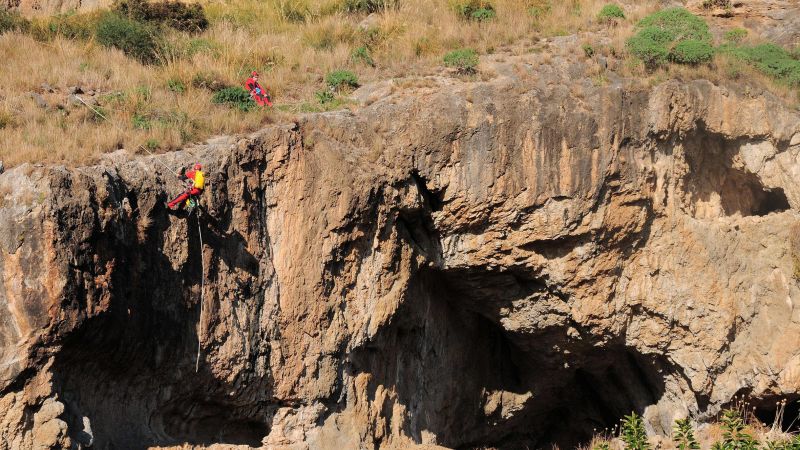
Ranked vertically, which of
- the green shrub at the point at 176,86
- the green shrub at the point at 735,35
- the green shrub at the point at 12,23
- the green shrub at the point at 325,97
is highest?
the green shrub at the point at 12,23

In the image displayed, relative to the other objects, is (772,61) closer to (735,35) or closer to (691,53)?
(735,35)

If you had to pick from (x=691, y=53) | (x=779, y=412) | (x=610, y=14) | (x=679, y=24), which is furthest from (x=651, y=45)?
(x=779, y=412)

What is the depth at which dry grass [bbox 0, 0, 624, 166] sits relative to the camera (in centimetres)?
1261

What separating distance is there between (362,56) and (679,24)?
226 inches

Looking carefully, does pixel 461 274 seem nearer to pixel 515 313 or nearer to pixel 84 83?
pixel 515 313

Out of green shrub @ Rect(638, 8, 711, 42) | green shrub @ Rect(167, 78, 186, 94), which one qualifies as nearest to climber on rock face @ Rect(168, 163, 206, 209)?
green shrub @ Rect(167, 78, 186, 94)

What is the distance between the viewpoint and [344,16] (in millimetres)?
19672

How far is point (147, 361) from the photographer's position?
1154cm

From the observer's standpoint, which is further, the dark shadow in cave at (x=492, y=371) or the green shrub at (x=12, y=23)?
the green shrub at (x=12, y=23)

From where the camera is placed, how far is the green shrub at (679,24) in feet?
56.5

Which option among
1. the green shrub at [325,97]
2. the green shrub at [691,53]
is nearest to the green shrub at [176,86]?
the green shrub at [325,97]

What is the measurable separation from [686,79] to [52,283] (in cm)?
1052

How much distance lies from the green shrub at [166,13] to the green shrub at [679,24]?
8561 mm

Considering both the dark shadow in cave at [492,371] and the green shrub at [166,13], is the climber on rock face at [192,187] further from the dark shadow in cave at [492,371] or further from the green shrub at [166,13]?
the green shrub at [166,13]
